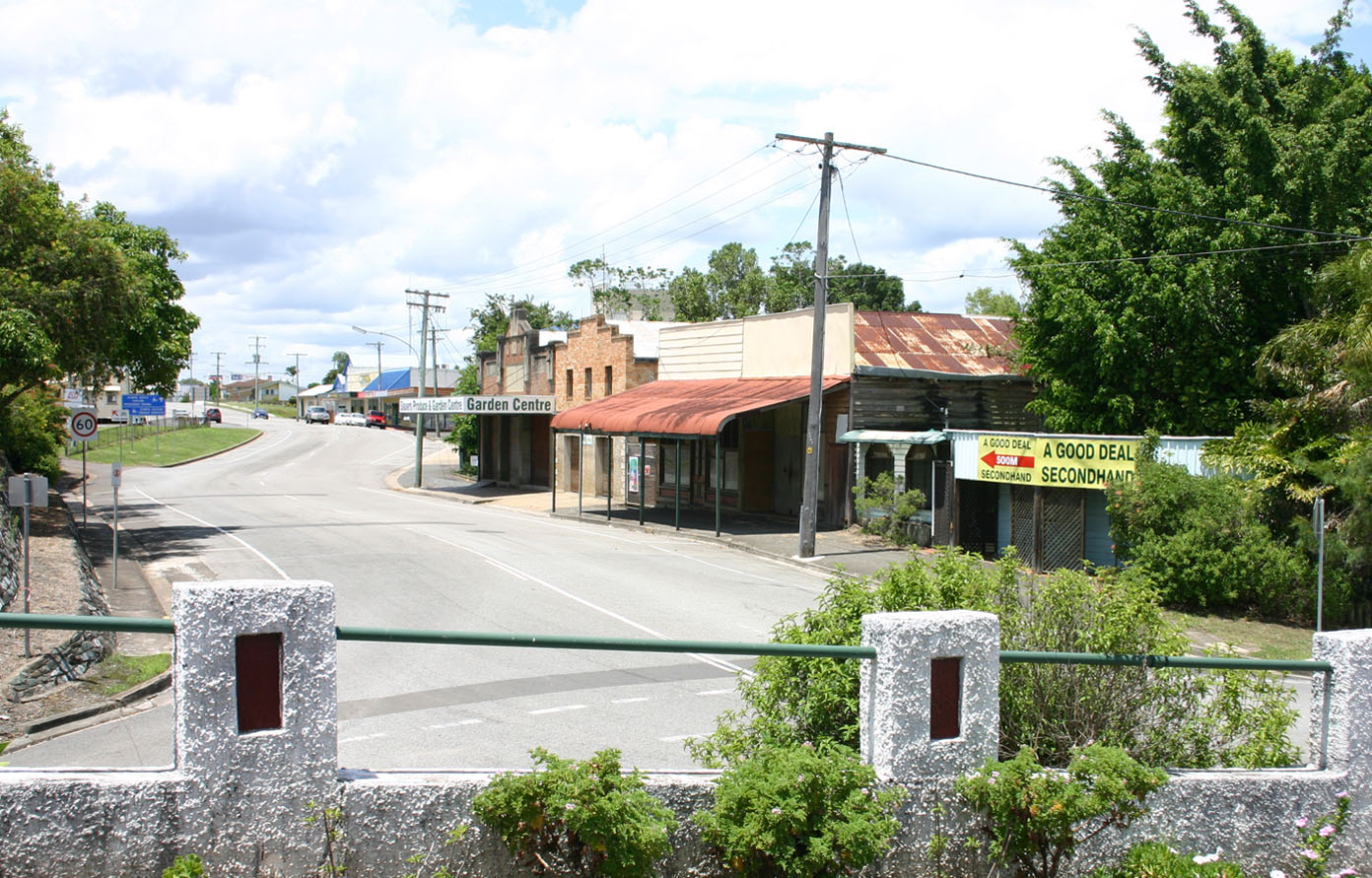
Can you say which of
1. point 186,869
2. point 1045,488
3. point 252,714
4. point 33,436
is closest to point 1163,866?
point 252,714

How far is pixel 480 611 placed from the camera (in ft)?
50.8

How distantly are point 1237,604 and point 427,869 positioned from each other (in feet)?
50.9

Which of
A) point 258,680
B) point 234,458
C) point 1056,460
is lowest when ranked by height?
point 234,458

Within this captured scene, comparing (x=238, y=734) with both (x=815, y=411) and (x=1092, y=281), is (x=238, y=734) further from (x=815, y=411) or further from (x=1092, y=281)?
(x=1092, y=281)

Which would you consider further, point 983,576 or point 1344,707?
point 983,576

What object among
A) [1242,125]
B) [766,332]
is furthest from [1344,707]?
[766,332]

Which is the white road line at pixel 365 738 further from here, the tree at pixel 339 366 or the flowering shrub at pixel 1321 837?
the tree at pixel 339 366

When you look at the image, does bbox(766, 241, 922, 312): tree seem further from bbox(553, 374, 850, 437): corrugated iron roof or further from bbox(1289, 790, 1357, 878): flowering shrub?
bbox(1289, 790, 1357, 878): flowering shrub

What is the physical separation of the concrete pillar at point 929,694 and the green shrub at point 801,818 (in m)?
0.18

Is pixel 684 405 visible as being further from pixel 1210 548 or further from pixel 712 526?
pixel 1210 548

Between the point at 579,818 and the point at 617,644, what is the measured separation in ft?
2.29

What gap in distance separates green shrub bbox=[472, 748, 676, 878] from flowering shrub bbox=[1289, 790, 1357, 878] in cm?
319

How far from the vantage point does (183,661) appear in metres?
4.09

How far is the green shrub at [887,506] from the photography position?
23984 millimetres
